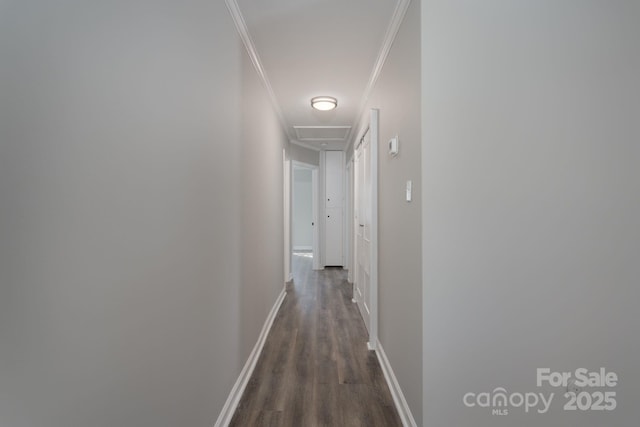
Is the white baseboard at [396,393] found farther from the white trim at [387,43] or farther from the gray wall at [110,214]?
the white trim at [387,43]

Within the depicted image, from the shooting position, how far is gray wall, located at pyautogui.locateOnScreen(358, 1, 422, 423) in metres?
1.72

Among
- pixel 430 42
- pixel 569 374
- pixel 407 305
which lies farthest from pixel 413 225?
pixel 569 374

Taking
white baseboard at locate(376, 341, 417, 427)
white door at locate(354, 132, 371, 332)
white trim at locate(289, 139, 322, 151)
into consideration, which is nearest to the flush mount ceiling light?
white door at locate(354, 132, 371, 332)

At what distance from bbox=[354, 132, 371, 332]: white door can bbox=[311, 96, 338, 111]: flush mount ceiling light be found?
0.56 m

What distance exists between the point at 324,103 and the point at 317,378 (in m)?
2.79

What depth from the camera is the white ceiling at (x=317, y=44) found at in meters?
2.07

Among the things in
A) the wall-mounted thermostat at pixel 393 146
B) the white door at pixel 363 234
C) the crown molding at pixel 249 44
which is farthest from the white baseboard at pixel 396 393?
the crown molding at pixel 249 44

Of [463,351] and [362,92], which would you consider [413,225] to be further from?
[362,92]

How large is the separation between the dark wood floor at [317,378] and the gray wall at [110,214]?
1.53 ft

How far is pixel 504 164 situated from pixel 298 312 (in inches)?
120

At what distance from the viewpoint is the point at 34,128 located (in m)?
0.66

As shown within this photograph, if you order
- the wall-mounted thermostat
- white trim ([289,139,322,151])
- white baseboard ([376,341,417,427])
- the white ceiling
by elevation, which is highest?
the white ceiling

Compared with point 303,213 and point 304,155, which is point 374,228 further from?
point 303,213

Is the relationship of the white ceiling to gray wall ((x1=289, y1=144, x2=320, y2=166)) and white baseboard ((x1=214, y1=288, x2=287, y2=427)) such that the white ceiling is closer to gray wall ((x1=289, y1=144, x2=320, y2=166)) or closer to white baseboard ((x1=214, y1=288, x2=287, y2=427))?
gray wall ((x1=289, y1=144, x2=320, y2=166))
